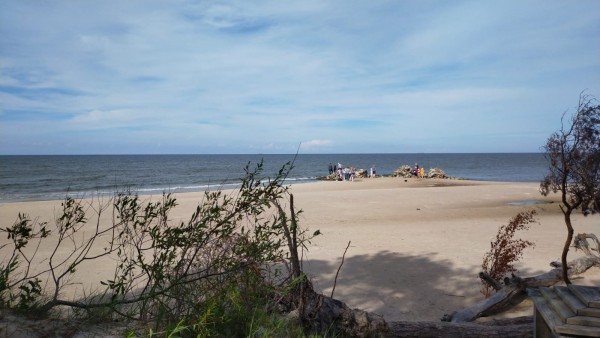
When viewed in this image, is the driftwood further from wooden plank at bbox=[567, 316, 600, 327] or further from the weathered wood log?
wooden plank at bbox=[567, 316, 600, 327]

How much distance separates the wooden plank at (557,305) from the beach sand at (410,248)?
10.2 feet

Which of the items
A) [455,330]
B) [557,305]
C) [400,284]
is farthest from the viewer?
[400,284]

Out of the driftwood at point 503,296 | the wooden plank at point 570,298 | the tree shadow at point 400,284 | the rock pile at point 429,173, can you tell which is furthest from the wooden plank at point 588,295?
the rock pile at point 429,173

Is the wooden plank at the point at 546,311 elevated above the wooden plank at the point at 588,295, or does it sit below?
below

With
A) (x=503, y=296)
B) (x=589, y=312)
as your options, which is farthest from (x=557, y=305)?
(x=503, y=296)

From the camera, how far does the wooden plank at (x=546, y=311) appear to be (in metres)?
3.52

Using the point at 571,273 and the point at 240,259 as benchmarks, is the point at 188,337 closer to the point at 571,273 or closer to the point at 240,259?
the point at 240,259

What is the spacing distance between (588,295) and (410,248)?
8.75 metres

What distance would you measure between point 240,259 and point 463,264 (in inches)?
316

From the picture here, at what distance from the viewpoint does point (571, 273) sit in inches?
331

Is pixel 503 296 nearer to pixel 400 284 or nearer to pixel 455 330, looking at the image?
pixel 455 330

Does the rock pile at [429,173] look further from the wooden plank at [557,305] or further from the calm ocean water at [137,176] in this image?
the wooden plank at [557,305]

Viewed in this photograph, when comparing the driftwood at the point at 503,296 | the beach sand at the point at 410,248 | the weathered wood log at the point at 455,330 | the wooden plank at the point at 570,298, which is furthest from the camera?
the beach sand at the point at 410,248

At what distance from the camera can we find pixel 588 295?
11.8 ft
